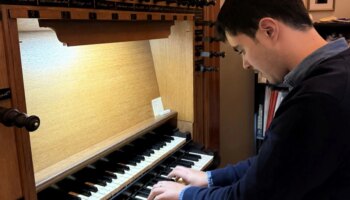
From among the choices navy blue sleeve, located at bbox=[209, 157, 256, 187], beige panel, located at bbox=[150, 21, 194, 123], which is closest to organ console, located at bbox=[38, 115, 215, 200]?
beige panel, located at bbox=[150, 21, 194, 123]

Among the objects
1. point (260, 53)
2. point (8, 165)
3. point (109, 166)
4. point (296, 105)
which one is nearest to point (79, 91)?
point (109, 166)

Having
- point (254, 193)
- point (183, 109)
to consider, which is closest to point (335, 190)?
→ point (254, 193)

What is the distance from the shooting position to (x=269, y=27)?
838 mm

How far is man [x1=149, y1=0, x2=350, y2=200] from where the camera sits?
715mm

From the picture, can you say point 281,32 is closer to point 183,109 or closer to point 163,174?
point 163,174

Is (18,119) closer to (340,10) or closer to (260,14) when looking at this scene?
(260,14)

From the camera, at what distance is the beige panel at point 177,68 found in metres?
1.75

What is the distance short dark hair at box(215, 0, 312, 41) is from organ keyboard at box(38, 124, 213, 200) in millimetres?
753

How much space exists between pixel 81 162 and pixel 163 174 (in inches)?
15.7

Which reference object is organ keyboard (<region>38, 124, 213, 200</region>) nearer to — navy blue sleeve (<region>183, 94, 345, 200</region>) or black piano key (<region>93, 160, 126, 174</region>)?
black piano key (<region>93, 160, 126, 174</region>)

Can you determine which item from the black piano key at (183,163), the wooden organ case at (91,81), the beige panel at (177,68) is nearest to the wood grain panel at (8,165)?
the wooden organ case at (91,81)

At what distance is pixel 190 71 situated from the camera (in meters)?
1.77

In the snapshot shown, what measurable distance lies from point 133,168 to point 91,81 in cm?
41

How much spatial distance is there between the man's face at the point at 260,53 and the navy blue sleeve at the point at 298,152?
173 mm
